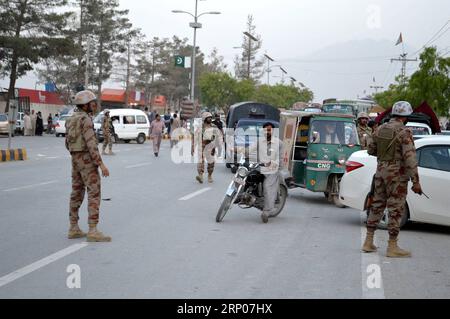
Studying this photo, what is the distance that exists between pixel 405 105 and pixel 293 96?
10382cm

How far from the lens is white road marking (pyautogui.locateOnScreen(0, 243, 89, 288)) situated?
22.9 ft

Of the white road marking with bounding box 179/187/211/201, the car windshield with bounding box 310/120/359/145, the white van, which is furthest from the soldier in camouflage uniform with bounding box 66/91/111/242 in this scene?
the white van

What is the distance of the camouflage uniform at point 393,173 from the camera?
8.52 meters

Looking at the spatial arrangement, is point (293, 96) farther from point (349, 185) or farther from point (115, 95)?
point (349, 185)

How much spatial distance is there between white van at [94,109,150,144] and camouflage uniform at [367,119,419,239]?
3371 centimetres

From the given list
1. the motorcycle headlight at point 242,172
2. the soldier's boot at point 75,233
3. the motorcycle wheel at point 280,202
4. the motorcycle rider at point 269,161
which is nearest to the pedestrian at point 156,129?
the motorcycle wheel at point 280,202

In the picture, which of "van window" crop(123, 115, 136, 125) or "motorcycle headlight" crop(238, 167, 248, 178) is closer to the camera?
"motorcycle headlight" crop(238, 167, 248, 178)

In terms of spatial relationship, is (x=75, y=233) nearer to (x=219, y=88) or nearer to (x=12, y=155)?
(x=12, y=155)

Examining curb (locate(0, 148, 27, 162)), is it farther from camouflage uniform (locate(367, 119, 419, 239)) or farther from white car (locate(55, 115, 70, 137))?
white car (locate(55, 115, 70, 137))

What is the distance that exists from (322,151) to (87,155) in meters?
6.48

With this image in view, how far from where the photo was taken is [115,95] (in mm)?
85125

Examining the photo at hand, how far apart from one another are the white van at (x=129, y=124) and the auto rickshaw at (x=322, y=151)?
26952mm

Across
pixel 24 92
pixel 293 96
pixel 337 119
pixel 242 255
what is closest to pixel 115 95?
pixel 24 92
